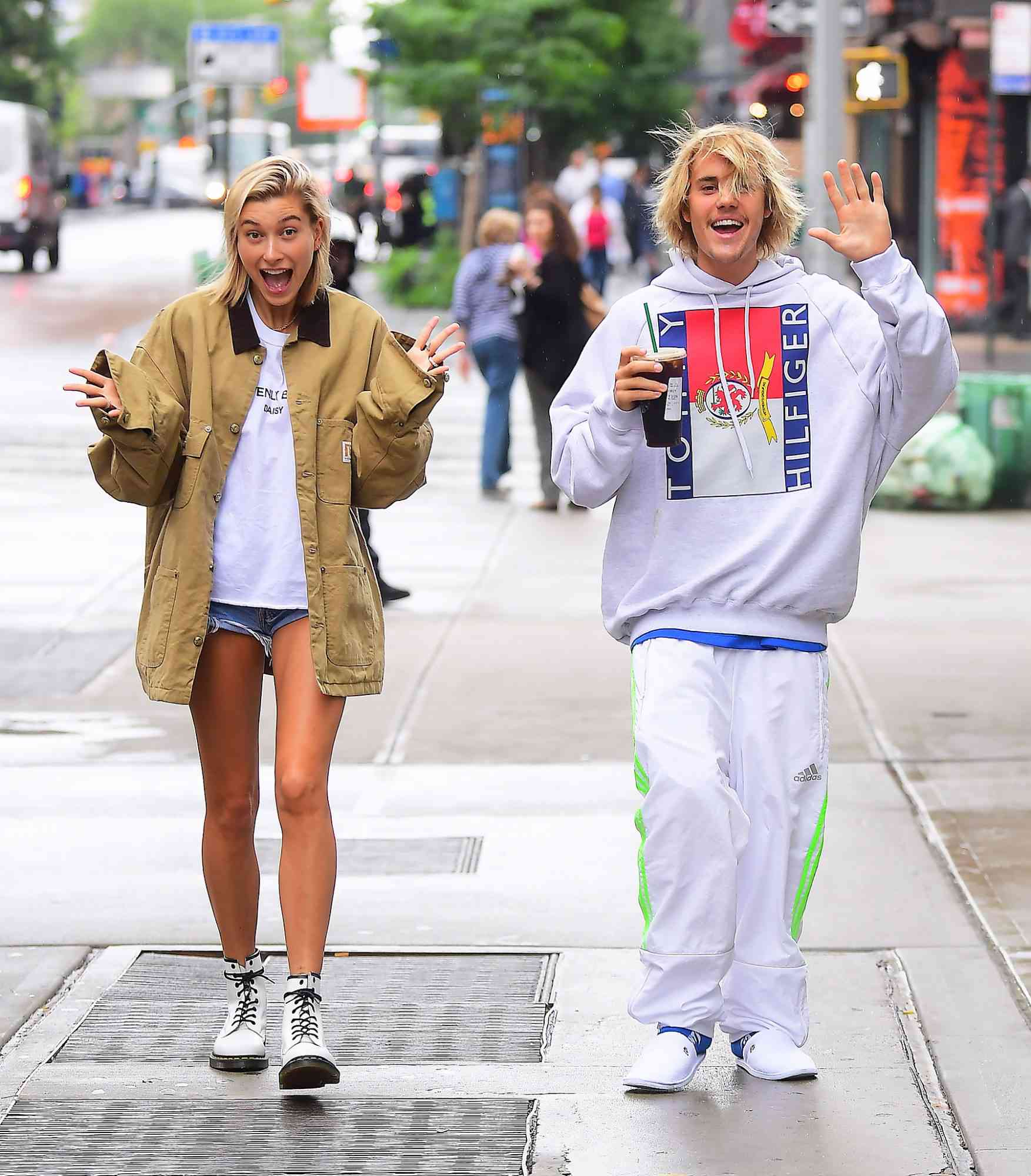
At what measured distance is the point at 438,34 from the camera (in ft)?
108

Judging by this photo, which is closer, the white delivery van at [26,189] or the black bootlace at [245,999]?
the black bootlace at [245,999]

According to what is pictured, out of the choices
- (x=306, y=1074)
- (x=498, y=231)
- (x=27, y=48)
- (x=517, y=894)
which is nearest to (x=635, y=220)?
(x=498, y=231)

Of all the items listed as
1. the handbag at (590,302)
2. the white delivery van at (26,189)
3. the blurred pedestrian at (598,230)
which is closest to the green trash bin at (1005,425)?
the handbag at (590,302)

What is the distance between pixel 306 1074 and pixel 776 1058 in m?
0.94

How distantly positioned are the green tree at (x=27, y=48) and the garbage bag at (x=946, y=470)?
52558 millimetres

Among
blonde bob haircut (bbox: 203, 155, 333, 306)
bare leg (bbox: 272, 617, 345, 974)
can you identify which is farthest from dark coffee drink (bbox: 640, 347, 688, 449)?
bare leg (bbox: 272, 617, 345, 974)

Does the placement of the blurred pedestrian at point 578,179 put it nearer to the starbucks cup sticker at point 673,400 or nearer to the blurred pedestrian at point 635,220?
the blurred pedestrian at point 635,220

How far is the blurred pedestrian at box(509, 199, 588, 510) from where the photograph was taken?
46.6 feet

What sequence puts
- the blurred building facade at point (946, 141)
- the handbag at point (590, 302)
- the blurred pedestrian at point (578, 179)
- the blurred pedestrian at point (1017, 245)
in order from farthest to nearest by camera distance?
the blurred pedestrian at point (578, 179)
the blurred building facade at point (946, 141)
the blurred pedestrian at point (1017, 245)
the handbag at point (590, 302)

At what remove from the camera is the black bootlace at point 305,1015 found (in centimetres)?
455

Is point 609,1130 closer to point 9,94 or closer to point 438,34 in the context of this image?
point 438,34

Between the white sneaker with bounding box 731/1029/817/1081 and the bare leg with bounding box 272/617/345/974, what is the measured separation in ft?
2.94

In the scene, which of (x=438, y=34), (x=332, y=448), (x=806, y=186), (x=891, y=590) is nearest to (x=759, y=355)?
(x=332, y=448)

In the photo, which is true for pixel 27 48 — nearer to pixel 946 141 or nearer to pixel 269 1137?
pixel 946 141
